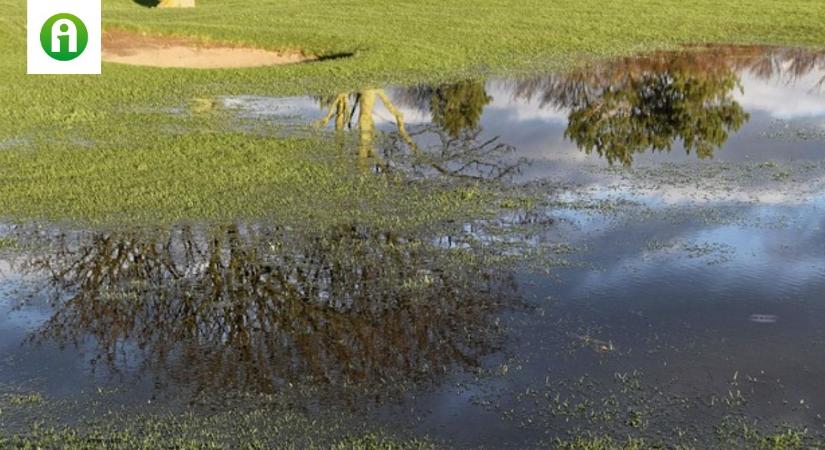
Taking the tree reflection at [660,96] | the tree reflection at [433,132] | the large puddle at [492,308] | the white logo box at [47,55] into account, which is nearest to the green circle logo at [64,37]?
the white logo box at [47,55]

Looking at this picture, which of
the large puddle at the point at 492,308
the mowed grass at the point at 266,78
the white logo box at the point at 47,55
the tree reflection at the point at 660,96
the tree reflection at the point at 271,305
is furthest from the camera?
the white logo box at the point at 47,55

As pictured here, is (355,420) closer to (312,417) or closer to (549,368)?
(312,417)

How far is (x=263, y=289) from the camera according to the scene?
35.3 ft

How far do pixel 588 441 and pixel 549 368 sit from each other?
4.12ft

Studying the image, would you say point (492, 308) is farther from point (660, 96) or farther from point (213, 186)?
point (660, 96)

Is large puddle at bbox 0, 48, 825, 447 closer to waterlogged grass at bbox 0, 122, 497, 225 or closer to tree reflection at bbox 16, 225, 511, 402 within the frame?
tree reflection at bbox 16, 225, 511, 402

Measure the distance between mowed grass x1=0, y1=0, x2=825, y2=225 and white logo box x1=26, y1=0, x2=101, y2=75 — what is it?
351 millimetres

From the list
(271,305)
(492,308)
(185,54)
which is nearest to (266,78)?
(185,54)

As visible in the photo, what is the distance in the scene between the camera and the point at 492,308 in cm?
1034

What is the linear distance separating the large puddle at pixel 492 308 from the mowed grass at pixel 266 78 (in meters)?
1.18

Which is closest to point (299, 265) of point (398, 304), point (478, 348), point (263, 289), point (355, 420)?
point (263, 289)

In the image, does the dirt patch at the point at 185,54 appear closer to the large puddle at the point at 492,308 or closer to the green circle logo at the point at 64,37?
the green circle logo at the point at 64,37

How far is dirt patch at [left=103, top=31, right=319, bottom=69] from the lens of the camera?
82.3 feet

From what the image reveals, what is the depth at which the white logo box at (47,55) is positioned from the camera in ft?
75.6
